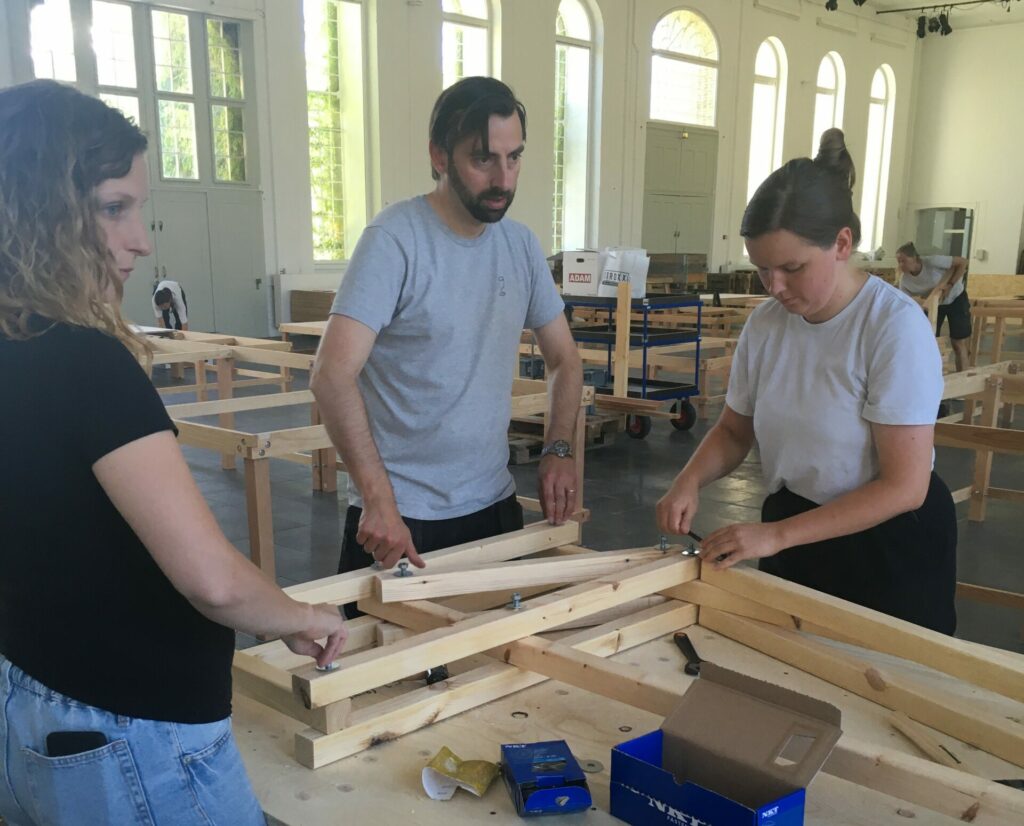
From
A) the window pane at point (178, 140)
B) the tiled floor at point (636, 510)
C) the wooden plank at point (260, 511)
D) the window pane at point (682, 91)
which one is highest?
the window pane at point (682, 91)

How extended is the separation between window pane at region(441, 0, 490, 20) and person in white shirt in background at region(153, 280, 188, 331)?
6.75 metres

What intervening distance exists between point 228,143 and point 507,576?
452 inches

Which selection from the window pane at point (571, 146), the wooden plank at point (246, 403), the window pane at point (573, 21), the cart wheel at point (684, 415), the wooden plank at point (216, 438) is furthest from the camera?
the window pane at point (571, 146)

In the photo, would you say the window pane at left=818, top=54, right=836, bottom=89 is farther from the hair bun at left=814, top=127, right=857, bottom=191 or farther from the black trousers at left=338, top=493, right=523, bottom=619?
the black trousers at left=338, top=493, right=523, bottom=619

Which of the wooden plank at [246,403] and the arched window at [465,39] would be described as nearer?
the wooden plank at [246,403]

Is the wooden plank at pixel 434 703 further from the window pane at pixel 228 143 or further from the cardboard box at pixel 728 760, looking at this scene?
the window pane at pixel 228 143

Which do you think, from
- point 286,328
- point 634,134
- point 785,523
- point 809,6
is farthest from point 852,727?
point 809,6

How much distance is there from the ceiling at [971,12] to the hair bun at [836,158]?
21.6m

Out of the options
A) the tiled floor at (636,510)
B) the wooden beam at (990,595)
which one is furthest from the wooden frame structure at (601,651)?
the tiled floor at (636,510)

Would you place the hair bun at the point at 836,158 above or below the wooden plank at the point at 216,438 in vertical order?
above

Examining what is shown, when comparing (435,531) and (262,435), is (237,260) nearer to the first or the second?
(262,435)

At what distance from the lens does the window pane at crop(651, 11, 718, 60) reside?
1656 cm

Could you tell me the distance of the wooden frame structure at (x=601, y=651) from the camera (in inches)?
49.1

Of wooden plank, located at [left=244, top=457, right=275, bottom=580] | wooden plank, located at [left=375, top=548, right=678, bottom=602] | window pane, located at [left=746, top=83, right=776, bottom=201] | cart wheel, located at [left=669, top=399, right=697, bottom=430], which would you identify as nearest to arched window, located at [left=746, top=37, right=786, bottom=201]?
window pane, located at [left=746, top=83, right=776, bottom=201]
